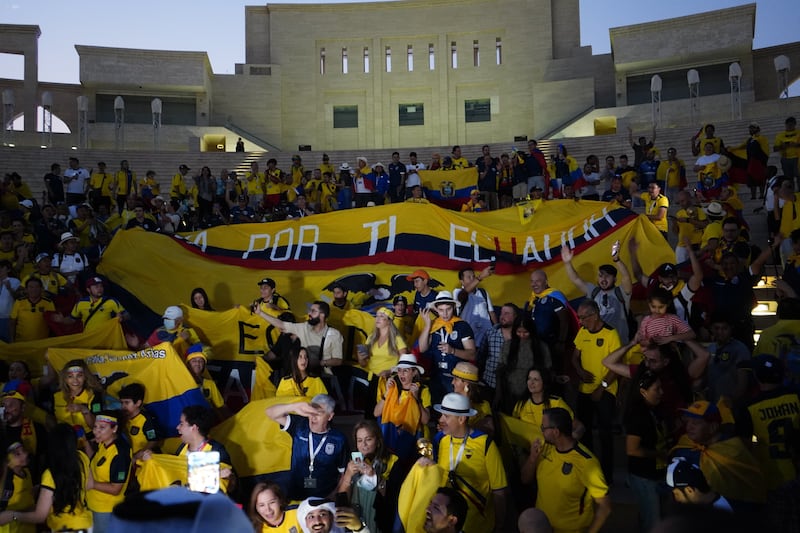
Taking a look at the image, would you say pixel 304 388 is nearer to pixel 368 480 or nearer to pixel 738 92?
pixel 368 480

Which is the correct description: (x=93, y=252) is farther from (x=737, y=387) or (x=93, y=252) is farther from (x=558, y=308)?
(x=737, y=387)

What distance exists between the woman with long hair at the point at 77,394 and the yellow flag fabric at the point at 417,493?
3145 mm

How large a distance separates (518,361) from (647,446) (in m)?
1.70

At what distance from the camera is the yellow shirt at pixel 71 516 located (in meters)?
6.34

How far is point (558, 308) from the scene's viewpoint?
339 inches

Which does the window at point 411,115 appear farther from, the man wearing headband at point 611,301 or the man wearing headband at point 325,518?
the man wearing headband at point 325,518

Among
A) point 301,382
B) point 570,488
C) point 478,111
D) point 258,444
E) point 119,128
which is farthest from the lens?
point 478,111

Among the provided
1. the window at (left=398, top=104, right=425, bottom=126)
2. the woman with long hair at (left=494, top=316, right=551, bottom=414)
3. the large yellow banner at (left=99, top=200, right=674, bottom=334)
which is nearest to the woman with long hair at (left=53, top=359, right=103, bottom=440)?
the woman with long hair at (left=494, top=316, right=551, bottom=414)

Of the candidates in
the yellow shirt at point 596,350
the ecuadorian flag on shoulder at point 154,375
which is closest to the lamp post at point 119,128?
the ecuadorian flag on shoulder at point 154,375

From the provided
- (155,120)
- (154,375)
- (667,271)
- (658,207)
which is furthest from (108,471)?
(155,120)

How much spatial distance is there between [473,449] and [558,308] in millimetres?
2873

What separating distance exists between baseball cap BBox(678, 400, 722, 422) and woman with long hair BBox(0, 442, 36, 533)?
4557 millimetres

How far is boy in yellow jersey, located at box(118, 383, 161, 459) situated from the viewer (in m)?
7.25

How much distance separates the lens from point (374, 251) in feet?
39.8
